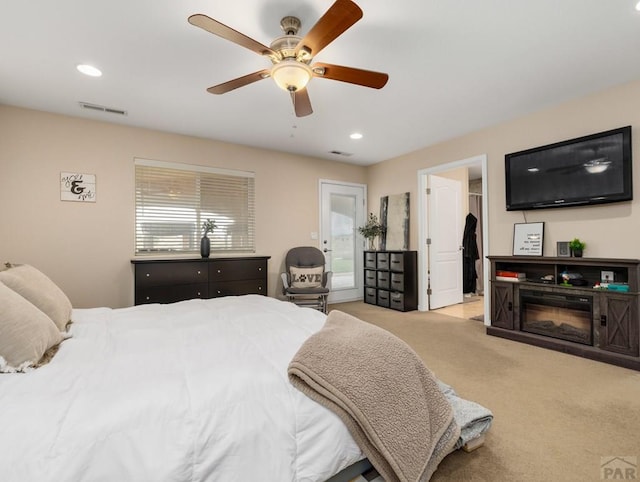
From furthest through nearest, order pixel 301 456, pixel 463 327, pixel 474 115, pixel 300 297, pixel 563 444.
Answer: pixel 300 297 < pixel 463 327 < pixel 474 115 < pixel 563 444 < pixel 301 456

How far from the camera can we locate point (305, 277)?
14.9 feet

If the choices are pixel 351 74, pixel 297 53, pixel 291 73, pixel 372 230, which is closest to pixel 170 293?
pixel 291 73

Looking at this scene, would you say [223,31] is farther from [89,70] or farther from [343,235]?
[343,235]

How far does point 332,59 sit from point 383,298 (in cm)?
383

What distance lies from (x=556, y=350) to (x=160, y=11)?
4408 mm

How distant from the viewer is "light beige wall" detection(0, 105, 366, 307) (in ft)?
10.9

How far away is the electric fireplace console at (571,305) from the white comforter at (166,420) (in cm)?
304

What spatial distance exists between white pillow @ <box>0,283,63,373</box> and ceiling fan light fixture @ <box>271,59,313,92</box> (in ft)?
6.12

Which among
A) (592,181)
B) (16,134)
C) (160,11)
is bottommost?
(592,181)

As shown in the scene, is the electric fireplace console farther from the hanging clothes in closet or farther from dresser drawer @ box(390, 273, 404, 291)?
the hanging clothes in closet

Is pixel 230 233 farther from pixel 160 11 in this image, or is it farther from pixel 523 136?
pixel 523 136

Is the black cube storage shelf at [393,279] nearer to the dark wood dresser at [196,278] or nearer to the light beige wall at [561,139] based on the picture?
the light beige wall at [561,139]

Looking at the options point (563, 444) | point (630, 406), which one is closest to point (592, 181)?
point (630, 406)

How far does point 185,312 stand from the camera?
2.17 meters
